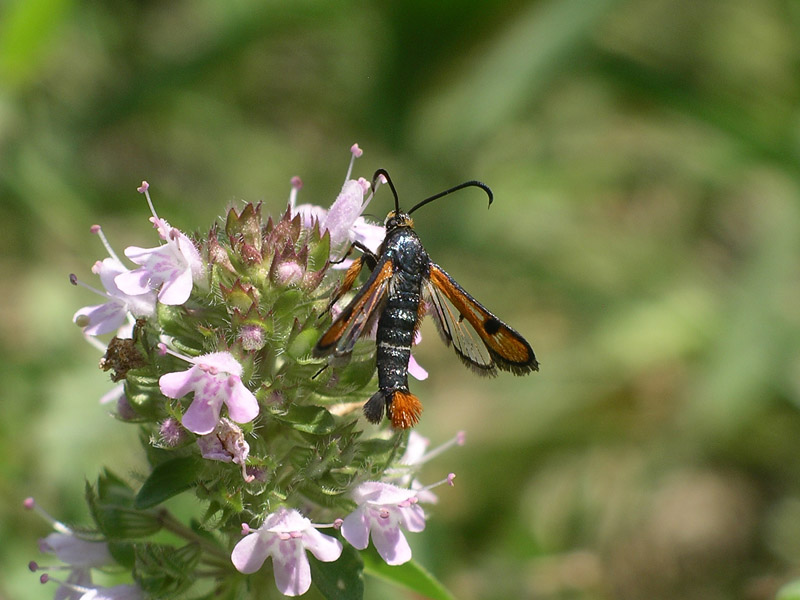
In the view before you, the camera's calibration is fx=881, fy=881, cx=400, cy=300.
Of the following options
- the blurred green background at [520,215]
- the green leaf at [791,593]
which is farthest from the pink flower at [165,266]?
the blurred green background at [520,215]

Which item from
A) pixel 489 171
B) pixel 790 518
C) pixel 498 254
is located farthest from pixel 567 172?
pixel 790 518

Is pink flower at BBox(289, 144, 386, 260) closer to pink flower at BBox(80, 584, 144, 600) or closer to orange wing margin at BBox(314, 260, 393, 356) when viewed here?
orange wing margin at BBox(314, 260, 393, 356)

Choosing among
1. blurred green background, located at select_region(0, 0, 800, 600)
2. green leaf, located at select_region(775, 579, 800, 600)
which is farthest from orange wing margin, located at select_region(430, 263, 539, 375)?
blurred green background, located at select_region(0, 0, 800, 600)

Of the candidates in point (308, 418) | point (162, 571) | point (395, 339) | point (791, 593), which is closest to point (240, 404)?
point (308, 418)

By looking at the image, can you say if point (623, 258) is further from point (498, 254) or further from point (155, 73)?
point (155, 73)

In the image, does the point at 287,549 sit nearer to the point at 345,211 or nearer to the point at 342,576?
the point at 342,576

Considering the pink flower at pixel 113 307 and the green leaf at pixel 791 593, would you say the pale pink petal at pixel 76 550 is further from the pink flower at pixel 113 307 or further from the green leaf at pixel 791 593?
the green leaf at pixel 791 593

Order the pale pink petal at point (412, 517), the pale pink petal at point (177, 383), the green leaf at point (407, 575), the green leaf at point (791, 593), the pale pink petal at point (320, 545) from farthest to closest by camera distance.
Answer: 1. the green leaf at point (407, 575)
2. the green leaf at point (791, 593)
3. the pale pink petal at point (412, 517)
4. the pale pink petal at point (320, 545)
5. the pale pink petal at point (177, 383)
